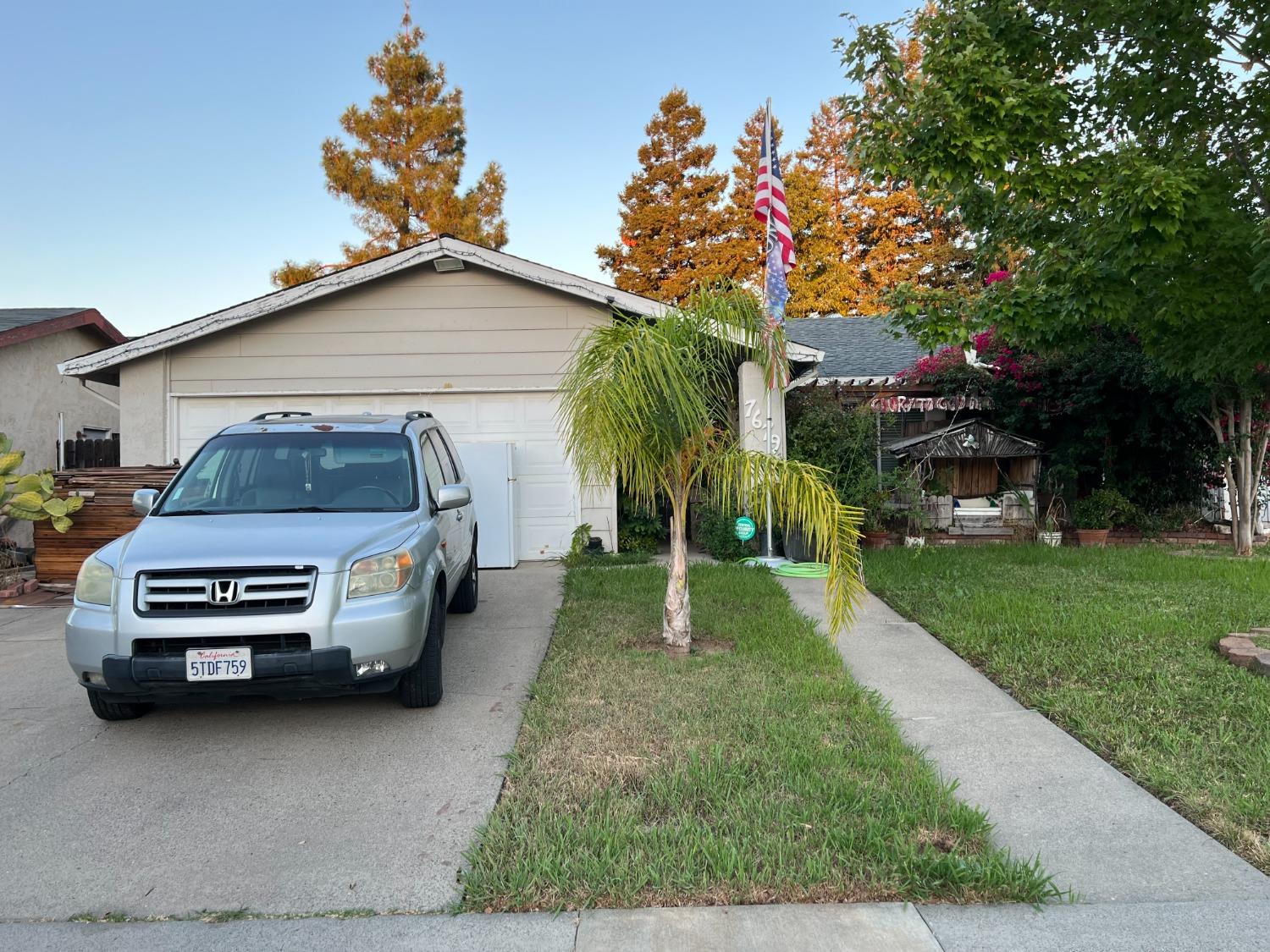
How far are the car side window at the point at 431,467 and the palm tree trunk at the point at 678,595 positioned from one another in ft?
5.98

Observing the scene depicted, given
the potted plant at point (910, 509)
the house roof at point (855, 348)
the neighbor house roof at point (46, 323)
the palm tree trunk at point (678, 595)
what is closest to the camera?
the palm tree trunk at point (678, 595)

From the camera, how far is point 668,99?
29.4 metres

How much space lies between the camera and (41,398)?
13125 mm

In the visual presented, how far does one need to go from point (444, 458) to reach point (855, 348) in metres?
10.9

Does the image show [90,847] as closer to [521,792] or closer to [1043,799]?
[521,792]

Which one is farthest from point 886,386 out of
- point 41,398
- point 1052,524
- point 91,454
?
point 41,398

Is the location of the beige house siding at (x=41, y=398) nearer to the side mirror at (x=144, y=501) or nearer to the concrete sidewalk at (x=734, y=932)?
the side mirror at (x=144, y=501)

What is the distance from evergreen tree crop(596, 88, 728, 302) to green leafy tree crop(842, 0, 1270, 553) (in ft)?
73.0

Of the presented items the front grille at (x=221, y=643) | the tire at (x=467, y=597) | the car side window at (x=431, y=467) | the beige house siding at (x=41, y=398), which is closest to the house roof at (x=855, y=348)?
the tire at (x=467, y=597)

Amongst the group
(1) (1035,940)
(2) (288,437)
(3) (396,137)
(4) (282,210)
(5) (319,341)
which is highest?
(3) (396,137)

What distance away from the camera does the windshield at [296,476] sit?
202 inches

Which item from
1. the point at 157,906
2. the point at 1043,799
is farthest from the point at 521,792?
the point at 1043,799

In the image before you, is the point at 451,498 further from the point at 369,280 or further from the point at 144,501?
the point at 369,280

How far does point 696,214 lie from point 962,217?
74.4 feet
